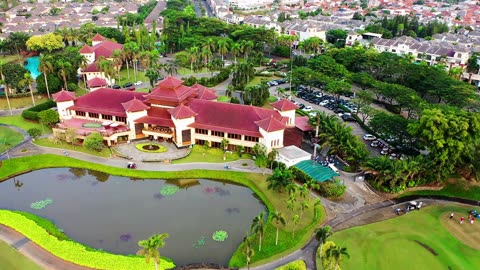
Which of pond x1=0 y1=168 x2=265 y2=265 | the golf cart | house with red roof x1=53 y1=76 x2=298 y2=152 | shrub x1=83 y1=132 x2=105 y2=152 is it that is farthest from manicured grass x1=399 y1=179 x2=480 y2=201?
shrub x1=83 y1=132 x2=105 y2=152

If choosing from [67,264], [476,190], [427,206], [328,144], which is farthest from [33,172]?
[476,190]

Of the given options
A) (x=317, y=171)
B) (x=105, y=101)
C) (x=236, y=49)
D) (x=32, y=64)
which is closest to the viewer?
(x=317, y=171)

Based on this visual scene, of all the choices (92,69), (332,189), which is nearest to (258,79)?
(92,69)

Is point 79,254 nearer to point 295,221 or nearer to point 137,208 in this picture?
point 137,208

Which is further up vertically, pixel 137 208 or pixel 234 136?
pixel 234 136

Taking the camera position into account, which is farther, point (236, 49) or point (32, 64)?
point (32, 64)

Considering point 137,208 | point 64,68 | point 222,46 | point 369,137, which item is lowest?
point 137,208
